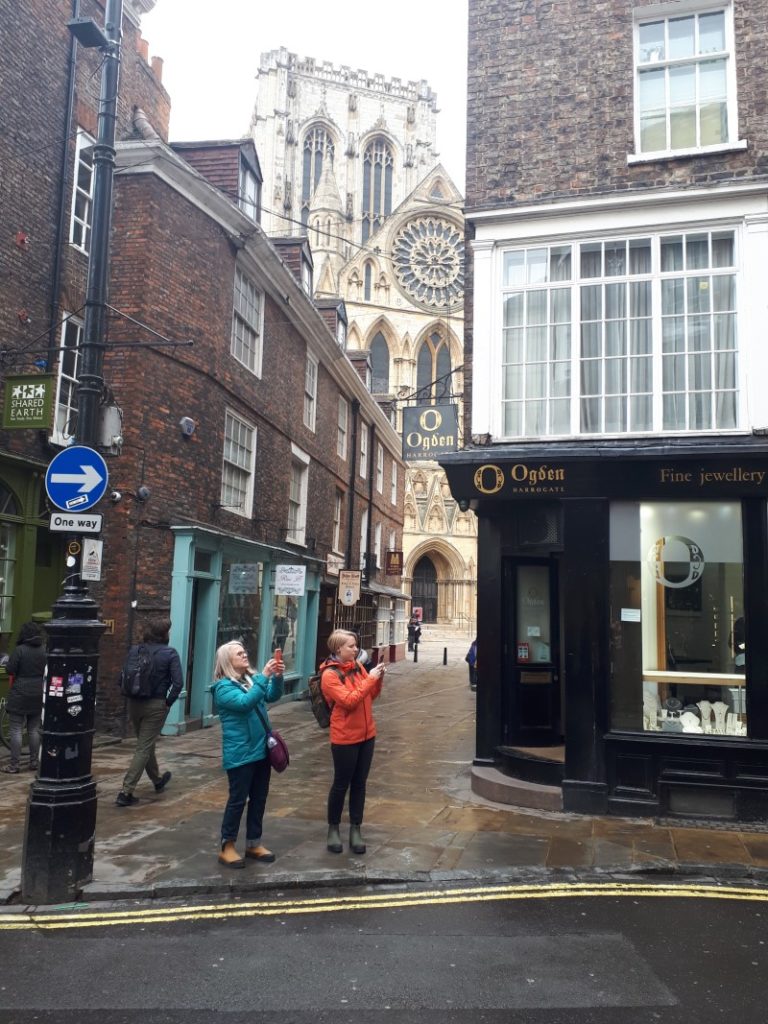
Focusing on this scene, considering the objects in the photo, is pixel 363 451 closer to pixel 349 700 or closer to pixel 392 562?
pixel 392 562

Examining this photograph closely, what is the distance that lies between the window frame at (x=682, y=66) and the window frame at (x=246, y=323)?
801cm

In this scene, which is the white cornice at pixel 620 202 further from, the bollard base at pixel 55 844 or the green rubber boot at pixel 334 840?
the bollard base at pixel 55 844

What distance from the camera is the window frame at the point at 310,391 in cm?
1955

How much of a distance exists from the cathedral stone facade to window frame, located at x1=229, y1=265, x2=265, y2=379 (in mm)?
30451

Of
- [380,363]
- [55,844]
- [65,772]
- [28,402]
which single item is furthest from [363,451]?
[380,363]

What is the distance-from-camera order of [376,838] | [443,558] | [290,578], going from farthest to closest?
1. [443,558]
2. [290,578]
3. [376,838]

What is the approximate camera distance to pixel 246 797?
616cm

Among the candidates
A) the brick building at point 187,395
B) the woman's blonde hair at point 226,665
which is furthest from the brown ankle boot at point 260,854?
the brick building at point 187,395

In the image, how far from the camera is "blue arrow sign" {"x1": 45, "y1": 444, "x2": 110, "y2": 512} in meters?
6.14

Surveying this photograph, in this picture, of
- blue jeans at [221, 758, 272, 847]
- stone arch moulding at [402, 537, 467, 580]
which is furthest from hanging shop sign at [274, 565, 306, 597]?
stone arch moulding at [402, 537, 467, 580]

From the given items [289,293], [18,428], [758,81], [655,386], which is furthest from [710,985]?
[289,293]

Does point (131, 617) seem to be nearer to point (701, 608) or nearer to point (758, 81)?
point (701, 608)

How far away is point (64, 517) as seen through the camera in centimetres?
608

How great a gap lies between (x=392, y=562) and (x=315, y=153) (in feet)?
187
